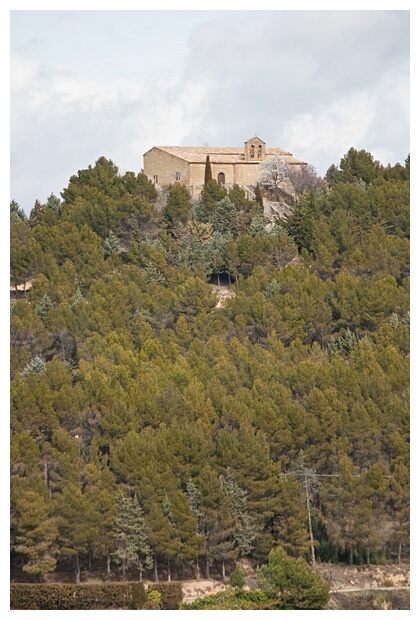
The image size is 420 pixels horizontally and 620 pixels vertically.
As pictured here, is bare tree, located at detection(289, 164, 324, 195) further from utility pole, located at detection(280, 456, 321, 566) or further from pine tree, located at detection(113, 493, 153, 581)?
pine tree, located at detection(113, 493, 153, 581)

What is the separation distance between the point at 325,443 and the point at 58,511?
6.34 m

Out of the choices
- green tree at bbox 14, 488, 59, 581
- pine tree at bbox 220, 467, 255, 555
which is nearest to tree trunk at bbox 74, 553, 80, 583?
green tree at bbox 14, 488, 59, 581

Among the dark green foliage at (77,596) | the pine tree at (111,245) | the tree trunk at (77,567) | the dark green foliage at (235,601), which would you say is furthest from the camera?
the pine tree at (111,245)

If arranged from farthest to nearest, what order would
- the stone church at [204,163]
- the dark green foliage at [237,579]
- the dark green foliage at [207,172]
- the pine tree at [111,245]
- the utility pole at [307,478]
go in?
the stone church at [204,163], the dark green foliage at [207,172], the pine tree at [111,245], the utility pole at [307,478], the dark green foliage at [237,579]

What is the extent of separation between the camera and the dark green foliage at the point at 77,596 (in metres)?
21.8

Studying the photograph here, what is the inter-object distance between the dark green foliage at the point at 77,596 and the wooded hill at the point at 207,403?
1.85 meters

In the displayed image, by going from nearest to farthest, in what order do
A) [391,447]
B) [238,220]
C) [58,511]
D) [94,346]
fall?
[58,511] → [391,447] → [94,346] → [238,220]

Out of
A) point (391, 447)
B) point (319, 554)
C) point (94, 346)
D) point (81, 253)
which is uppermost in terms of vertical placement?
point (81, 253)

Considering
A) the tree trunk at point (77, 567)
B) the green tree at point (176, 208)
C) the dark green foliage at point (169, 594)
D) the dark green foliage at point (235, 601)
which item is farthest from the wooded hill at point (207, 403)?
the green tree at point (176, 208)

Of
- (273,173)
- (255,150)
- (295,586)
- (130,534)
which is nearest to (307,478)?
(130,534)

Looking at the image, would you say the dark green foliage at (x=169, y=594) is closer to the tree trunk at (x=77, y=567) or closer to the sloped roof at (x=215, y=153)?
the tree trunk at (x=77, y=567)

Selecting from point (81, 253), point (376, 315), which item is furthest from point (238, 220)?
point (376, 315)

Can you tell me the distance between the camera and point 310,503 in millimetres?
26000

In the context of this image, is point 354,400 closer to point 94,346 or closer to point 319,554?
point 319,554
